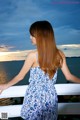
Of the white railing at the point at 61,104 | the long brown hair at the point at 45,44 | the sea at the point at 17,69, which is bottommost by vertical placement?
the white railing at the point at 61,104

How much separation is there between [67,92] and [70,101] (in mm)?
269

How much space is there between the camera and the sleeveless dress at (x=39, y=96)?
228 cm

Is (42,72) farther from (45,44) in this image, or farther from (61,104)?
(61,104)

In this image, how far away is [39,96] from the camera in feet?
7.61

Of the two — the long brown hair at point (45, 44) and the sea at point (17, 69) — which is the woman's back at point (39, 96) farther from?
the sea at point (17, 69)

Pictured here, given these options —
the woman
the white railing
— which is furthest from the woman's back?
the white railing

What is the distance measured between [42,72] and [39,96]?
0.20 meters

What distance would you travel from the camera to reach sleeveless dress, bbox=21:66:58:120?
7.47ft

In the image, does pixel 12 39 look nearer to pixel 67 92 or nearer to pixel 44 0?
pixel 44 0

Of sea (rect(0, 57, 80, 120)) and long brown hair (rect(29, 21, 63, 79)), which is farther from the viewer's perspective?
sea (rect(0, 57, 80, 120))

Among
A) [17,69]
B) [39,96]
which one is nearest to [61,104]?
[17,69]

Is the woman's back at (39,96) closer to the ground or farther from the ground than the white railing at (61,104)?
farther from the ground

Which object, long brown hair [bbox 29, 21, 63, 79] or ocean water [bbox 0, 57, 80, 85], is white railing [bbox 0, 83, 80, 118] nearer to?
ocean water [bbox 0, 57, 80, 85]

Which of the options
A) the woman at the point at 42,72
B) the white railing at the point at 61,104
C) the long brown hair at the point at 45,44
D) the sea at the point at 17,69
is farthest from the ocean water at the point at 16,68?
the long brown hair at the point at 45,44
